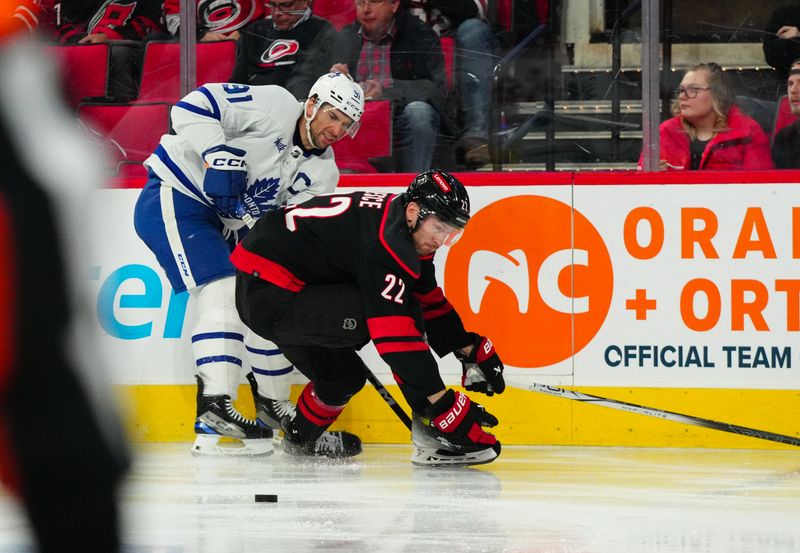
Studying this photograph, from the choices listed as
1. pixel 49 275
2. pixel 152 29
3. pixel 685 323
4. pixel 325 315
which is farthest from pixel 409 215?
pixel 49 275

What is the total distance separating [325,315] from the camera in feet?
11.6

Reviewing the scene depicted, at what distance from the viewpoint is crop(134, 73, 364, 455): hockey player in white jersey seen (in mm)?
3785

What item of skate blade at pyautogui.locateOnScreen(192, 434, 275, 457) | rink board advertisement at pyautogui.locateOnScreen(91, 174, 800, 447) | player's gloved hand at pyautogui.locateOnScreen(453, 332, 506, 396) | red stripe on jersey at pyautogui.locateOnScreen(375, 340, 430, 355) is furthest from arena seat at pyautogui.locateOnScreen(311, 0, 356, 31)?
skate blade at pyautogui.locateOnScreen(192, 434, 275, 457)

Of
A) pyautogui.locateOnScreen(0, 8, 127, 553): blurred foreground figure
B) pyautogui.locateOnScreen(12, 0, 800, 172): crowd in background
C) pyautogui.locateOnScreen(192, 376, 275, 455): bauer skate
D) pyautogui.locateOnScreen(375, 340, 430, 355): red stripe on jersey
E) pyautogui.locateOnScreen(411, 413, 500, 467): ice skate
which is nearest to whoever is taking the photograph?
pyautogui.locateOnScreen(0, 8, 127, 553): blurred foreground figure

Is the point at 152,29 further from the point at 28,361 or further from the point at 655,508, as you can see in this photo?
the point at 28,361

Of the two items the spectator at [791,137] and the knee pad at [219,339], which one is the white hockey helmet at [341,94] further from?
the spectator at [791,137]

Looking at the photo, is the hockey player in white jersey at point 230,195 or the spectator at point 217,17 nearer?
the hockey player in white jersey at point 230,195

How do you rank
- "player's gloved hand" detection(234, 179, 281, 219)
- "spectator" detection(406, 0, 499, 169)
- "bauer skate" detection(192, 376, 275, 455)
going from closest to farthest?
"bauer skate" detection(192, 376, 275, 455), "player's gloved hand" detection(234, 179, 281, 219), "spectator" detection(406, 0, 499, 169)

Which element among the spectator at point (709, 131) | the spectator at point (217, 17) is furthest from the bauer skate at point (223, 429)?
the spectator at point (709, 131)

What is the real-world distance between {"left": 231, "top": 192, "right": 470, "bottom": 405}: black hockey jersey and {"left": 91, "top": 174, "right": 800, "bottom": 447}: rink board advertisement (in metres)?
0.41

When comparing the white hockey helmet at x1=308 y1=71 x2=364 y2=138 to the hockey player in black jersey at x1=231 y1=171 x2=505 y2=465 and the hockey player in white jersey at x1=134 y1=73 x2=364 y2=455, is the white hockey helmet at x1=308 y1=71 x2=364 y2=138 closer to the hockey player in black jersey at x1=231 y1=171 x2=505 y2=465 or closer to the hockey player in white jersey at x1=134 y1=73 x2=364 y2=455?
the hockey player in white jersey at x1=134 y1=73 x2=364 y2=455

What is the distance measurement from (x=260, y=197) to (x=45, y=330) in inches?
115

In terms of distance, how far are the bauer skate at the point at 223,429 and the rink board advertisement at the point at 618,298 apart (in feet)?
1.19

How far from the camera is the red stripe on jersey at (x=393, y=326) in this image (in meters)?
3.35
